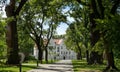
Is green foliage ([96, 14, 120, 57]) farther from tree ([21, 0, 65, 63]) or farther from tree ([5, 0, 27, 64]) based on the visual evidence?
tree ([21, 0, 65, 63])

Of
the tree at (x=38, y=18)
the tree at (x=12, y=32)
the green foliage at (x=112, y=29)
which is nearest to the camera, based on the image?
the green foliage at (x=112, y=29)

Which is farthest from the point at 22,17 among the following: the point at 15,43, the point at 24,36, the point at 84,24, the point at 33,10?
the point at 15,43

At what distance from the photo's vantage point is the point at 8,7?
37812mm

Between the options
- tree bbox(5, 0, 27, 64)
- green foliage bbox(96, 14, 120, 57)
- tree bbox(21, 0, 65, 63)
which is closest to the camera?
green foliage bbox(96, 14, 120, 57)

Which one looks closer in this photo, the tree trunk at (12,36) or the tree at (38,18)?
the tree trunk at (12,36)

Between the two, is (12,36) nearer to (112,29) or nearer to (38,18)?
(112,29)

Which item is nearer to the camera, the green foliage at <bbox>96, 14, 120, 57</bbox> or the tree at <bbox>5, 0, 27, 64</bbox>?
the green foliage at <bbox>96, 14, 120, 57</bbox>

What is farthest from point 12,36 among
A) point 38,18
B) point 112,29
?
Result: point 38,18

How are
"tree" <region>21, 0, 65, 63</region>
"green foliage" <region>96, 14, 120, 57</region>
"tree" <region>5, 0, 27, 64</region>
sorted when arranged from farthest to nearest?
1. "tree" <region>21, 0, 65, 63</region>
2. "tree" <region>5, 0, 27, 64</region>
3. "green foliage" <region>96, 14, 120, 57</region>

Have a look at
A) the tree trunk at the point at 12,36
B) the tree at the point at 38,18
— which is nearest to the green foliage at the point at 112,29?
the tree trunk at the point at 12,36

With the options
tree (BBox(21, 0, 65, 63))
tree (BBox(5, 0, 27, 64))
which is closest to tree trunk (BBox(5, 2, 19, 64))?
tree (BBox(5, 0, 27, 64))

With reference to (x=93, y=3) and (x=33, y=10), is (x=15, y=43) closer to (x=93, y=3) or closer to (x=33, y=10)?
(x=93, y=3)

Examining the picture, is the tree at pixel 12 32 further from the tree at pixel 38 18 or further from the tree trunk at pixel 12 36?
the tree at pixel 38 18

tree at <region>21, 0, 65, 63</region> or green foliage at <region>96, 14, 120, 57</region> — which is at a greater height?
tree at <region>21, 0, 65, 63</region>
